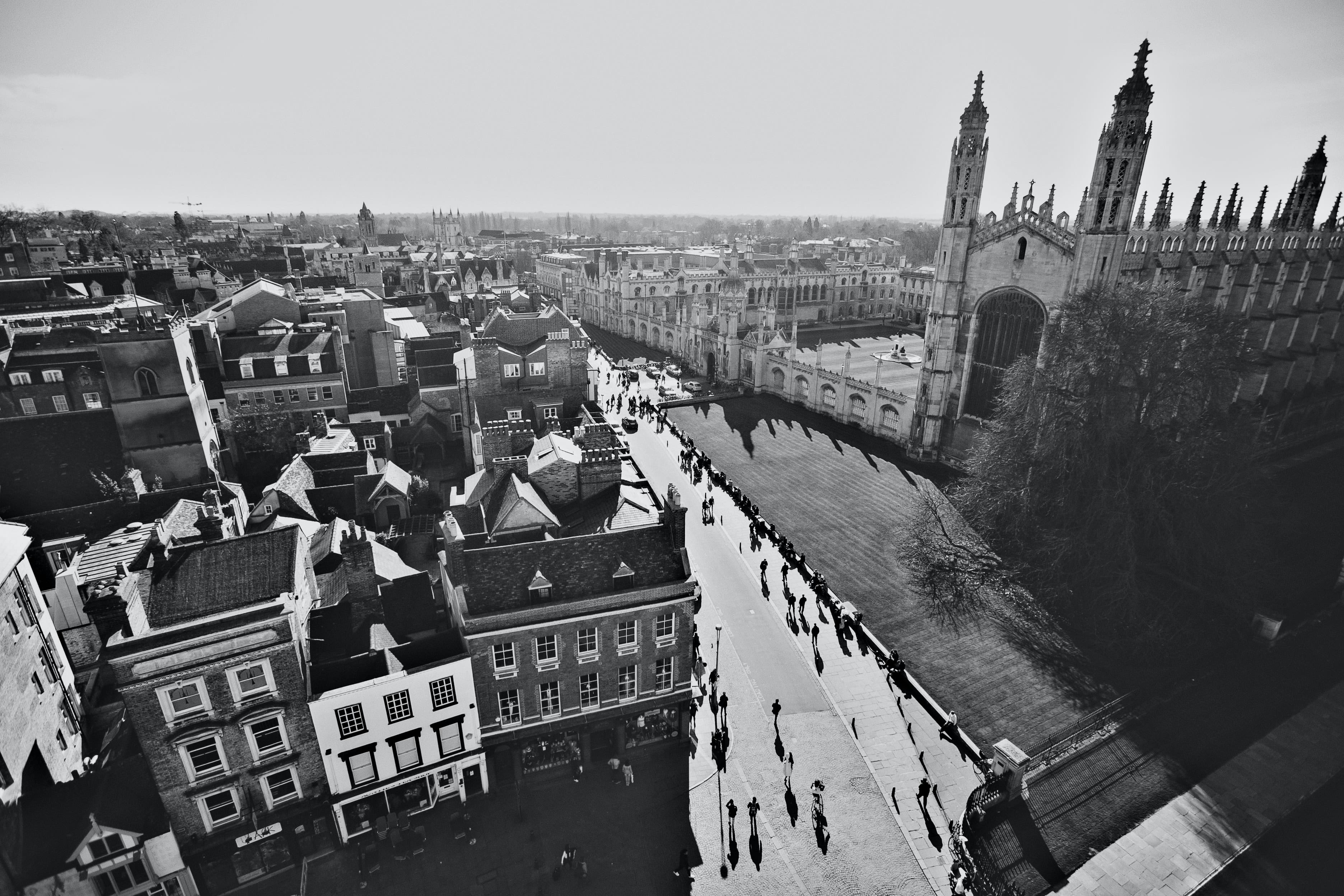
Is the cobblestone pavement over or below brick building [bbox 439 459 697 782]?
below

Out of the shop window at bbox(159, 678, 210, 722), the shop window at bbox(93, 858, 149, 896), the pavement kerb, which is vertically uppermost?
the shop window at bbox(159, 678, 210, 722)

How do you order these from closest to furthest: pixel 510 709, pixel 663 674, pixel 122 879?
pixel 122 879, pixel 510 709, pixel 663 674

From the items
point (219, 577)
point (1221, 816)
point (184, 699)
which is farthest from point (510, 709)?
point (1221, 816)

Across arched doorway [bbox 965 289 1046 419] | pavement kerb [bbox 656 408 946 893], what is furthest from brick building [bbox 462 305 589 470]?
arched doorway [bbox 965 289 1046 419]

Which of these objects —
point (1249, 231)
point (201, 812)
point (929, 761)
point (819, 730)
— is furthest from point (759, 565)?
point (1249, 231)

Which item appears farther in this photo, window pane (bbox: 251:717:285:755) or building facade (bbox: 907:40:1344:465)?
building facade (bbox: 907:40:1344:465)

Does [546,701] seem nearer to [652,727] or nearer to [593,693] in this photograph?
[593,693]

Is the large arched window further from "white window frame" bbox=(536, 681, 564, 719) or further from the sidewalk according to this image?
the sidewalk
